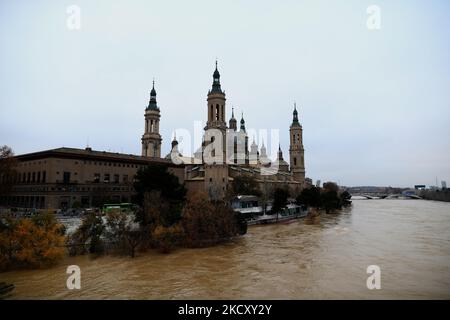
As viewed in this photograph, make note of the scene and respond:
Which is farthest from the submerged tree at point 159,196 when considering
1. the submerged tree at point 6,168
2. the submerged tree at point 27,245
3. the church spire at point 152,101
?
the church spire at point 152,101

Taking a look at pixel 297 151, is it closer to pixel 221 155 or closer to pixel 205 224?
pixel 221 155

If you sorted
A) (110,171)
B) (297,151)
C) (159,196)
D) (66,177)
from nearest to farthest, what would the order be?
(159,196)
(66,177)
(110,171)
(297,151)

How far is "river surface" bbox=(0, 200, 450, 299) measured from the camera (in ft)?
52.8

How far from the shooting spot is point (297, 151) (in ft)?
339

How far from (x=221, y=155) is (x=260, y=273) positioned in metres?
38.6

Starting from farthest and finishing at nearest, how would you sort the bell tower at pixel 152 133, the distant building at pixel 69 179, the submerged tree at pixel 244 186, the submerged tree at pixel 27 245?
the bell tower at pixel 152 133, the submerged tree at pixel 244 186, the distant building at pixel 69 179, the submerged tree at pixel 27 245

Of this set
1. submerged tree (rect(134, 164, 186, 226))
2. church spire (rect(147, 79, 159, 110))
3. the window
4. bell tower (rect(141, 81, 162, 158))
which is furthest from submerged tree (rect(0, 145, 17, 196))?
church spire (rect(147, 79, 159, 110))

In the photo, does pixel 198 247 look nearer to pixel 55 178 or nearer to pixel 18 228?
pixel 18 228

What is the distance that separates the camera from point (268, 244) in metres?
30.3

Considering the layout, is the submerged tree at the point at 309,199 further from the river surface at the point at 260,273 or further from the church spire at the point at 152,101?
the church spire at the point at 152,101

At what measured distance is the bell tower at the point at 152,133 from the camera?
76875 millimetres

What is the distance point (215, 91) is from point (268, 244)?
3633 centimetres

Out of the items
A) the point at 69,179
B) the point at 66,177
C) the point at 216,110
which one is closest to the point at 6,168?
the point at 66,177
